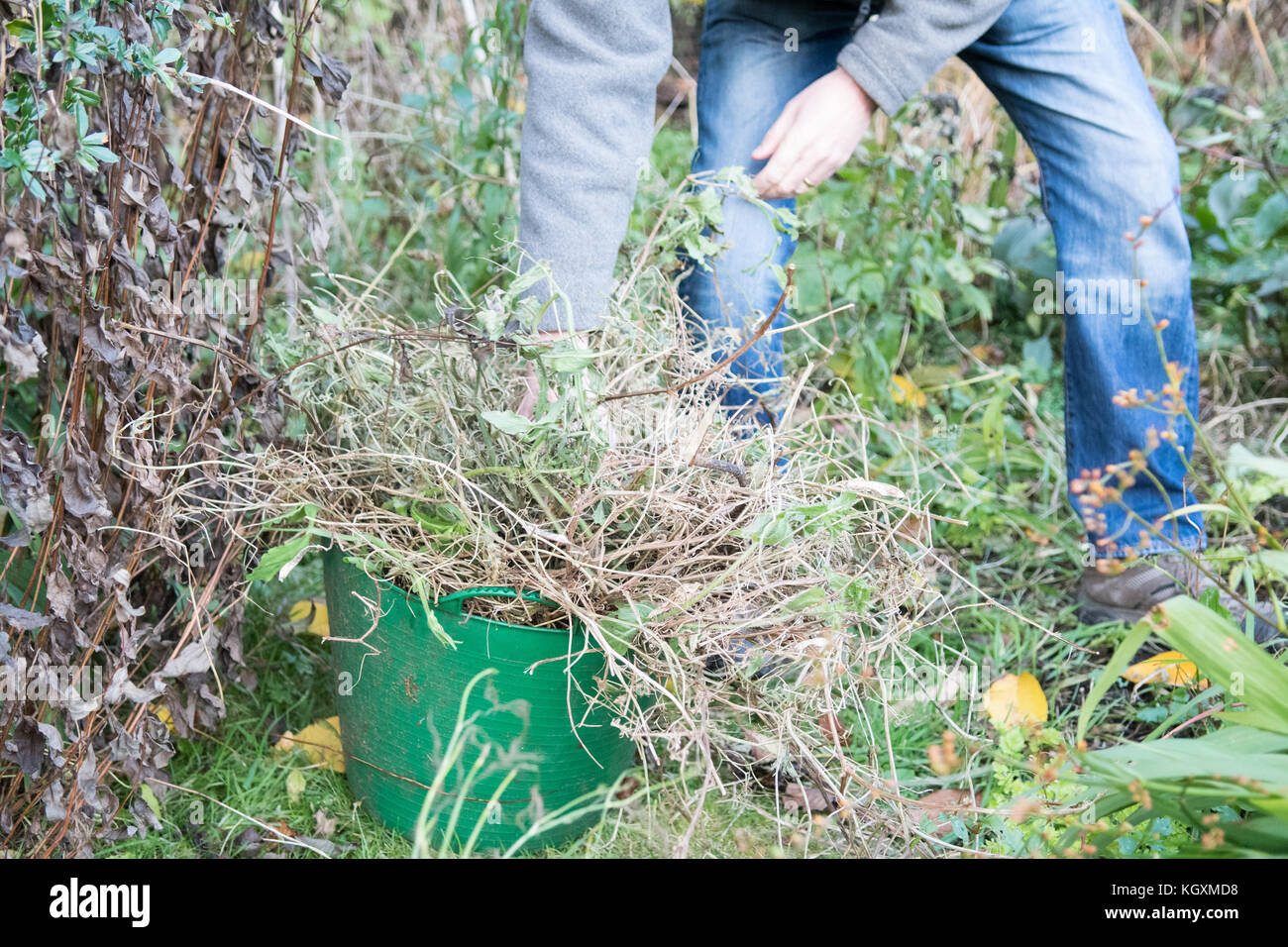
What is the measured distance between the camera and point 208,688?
137 centimetres

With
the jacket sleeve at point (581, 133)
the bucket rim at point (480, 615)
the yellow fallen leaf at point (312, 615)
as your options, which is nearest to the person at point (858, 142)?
the jacket sleeve at point (581, 133)

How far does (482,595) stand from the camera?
1.23 m

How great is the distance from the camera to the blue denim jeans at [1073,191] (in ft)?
5.30

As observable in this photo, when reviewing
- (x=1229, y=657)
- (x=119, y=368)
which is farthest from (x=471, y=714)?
(x=1229, y=657)

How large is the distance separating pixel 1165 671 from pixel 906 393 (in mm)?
894

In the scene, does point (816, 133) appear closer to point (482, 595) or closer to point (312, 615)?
point (482, 595)

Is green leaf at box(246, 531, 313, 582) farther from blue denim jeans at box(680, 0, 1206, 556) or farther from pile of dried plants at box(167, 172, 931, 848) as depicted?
blue denim jeans at box(680, 0, 1206, 556)

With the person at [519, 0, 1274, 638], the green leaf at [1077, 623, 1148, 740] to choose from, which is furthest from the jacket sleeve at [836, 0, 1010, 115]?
the green leaf at [1077, 623, 1148, 740]

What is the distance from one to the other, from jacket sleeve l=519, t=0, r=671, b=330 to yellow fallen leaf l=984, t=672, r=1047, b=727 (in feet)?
2.86

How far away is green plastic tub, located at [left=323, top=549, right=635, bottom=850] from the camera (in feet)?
3.99
